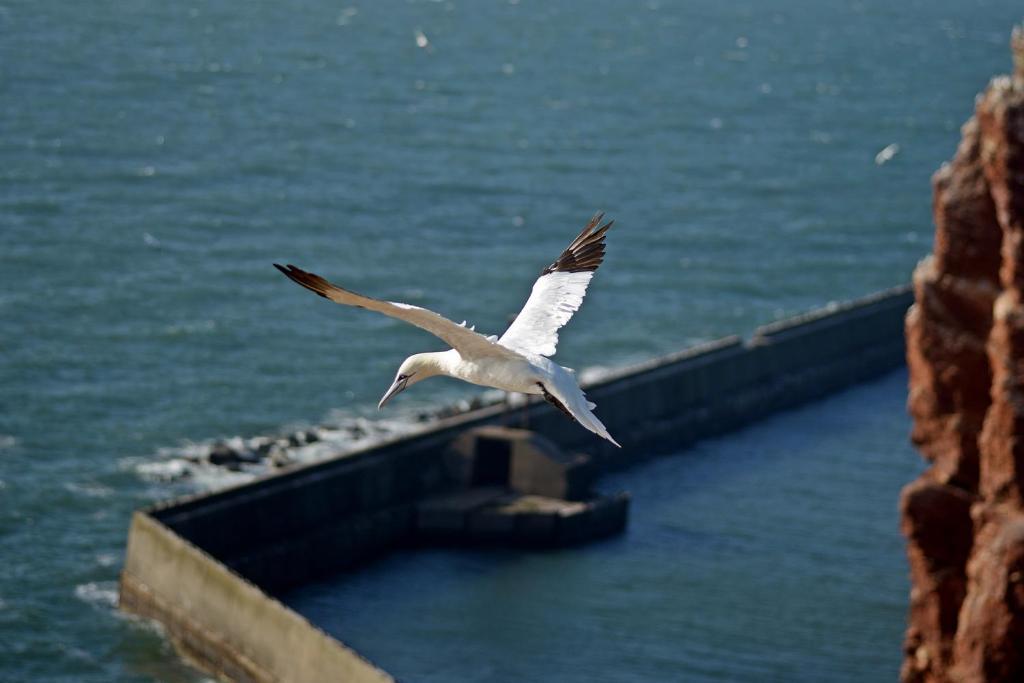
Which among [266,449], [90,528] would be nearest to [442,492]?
[266,449]

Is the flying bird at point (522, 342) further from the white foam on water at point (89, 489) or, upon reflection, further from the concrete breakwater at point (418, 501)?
the white foam on water at point (89, 489)

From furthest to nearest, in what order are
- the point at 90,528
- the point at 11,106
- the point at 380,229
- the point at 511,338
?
the point at 11,106 < the point at 380,229 < the point at 90,528 < the point at 511,338

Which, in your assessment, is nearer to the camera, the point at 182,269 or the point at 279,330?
the point at 279,330

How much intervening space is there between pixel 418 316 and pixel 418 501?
4882 cm

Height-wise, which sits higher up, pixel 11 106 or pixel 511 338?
pixel 11 106

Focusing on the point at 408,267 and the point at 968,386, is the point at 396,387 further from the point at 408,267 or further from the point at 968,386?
the point at 408,267

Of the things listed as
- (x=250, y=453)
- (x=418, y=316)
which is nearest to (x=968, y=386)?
(x=418, y=316)

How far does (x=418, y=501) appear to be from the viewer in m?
69.6

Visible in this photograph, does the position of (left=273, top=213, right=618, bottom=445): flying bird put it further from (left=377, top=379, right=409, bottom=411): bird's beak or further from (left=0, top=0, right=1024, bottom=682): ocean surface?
(left=0, top=0, right=1024, bottom=682): ocean surface

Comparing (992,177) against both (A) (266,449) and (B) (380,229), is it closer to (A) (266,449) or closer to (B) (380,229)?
(A) (266,449)

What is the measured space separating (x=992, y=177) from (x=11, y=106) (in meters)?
114

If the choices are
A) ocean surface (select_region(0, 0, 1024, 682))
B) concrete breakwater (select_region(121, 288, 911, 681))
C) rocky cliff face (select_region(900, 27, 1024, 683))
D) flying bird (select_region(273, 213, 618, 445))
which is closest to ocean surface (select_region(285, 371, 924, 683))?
ocean surface (select_region(0, 0, 1024, 682))

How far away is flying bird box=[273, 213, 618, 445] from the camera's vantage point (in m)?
20.5

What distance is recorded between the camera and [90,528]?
2611 inches
